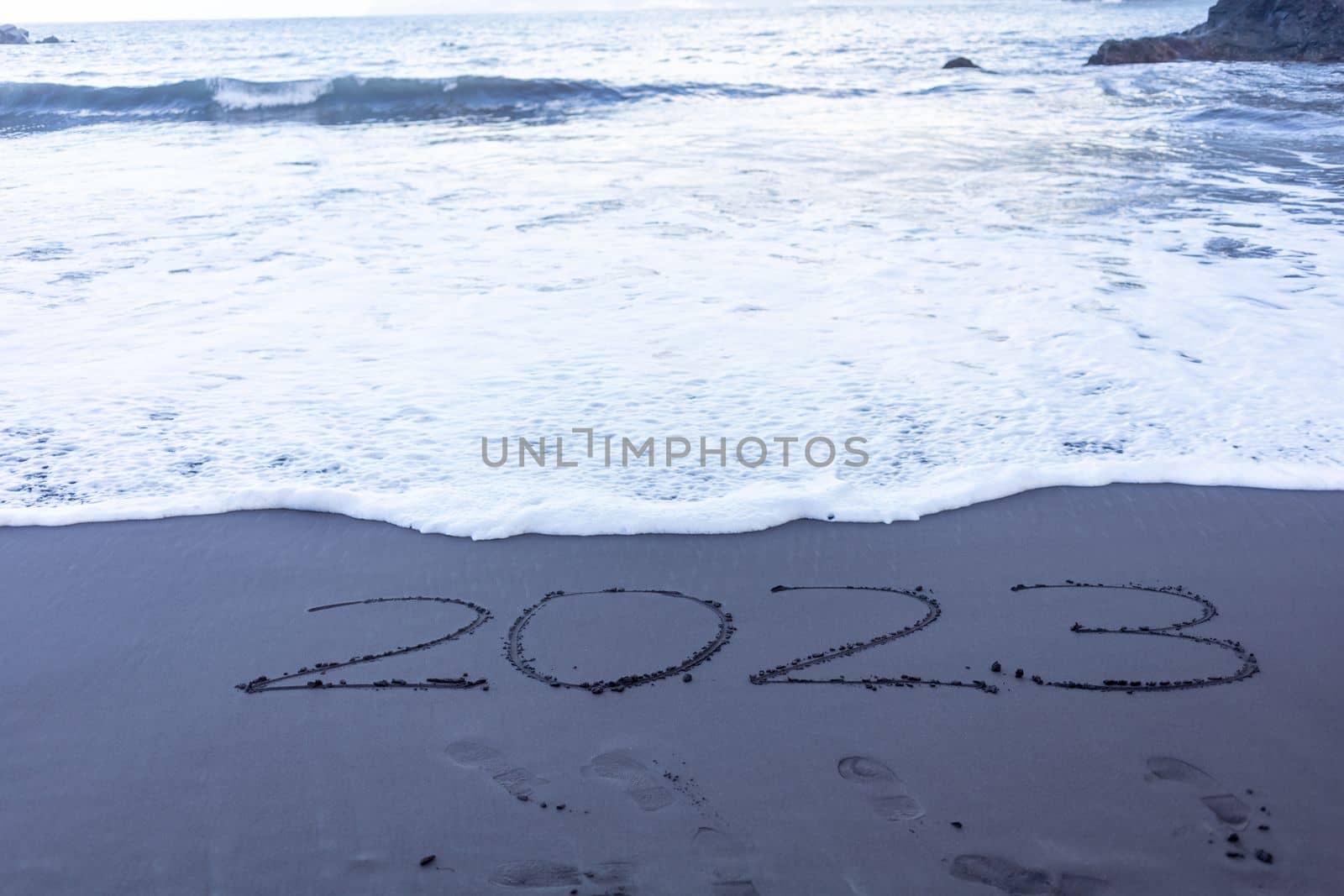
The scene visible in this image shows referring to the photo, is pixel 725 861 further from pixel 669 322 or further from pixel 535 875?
pixel 669 322

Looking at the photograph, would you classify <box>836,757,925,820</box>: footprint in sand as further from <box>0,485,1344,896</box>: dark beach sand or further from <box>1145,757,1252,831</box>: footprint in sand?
<box>1145,757,1252,831</box>: footprint in sand

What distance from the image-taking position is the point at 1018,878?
2.01 m

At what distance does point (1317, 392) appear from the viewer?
444cm

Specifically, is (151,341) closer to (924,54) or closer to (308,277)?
(308,277)

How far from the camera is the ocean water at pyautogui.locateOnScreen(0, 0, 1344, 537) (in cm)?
387

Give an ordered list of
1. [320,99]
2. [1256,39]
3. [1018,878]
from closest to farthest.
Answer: [1018,878], [320,99], [1256,39]

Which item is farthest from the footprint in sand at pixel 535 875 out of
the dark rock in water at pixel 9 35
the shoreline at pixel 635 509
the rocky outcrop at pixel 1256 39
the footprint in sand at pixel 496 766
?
the dark rock in water at pixel 9 35

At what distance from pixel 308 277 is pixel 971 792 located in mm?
5614

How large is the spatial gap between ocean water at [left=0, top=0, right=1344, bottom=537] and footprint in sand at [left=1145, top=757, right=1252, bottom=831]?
4.52ft

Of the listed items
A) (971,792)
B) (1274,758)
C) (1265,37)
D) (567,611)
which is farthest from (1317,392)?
(1265,37)

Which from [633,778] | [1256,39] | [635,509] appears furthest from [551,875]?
[1256,39]

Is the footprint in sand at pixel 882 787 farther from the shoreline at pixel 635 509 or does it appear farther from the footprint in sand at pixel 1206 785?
the shoreline at pixel 635 509

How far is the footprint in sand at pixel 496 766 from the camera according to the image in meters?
2.29

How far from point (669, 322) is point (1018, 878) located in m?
3.89
